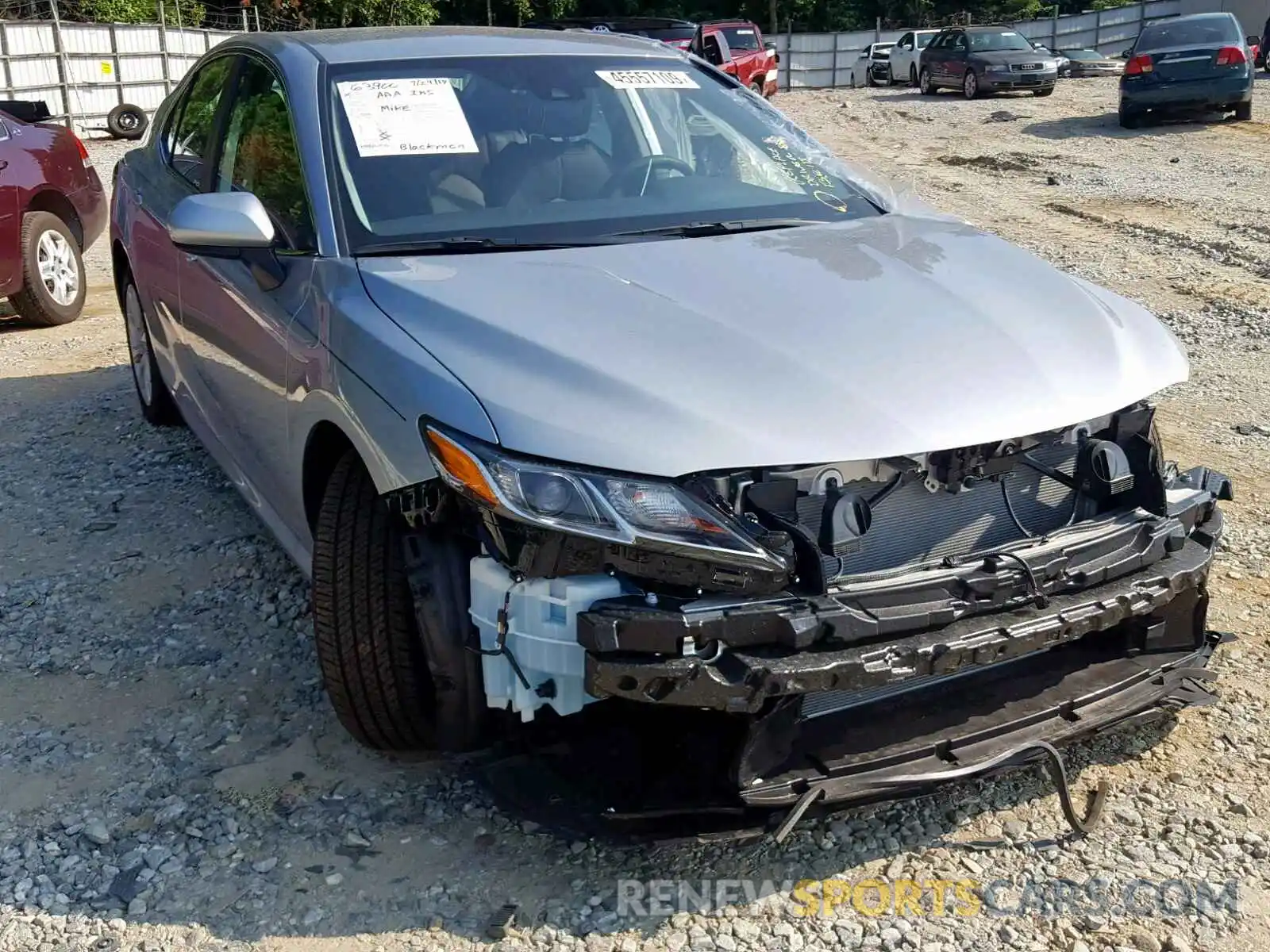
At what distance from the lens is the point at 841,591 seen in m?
2.41

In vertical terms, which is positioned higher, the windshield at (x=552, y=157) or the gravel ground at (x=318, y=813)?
the windshield at (x=552, y=157)

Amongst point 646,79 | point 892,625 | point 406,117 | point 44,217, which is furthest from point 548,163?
point 44,217

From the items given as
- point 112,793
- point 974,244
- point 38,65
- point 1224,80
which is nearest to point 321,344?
point 112,793

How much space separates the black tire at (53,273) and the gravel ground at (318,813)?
121 inches

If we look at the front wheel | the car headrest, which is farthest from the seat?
the front wheel

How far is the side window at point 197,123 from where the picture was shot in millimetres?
4371

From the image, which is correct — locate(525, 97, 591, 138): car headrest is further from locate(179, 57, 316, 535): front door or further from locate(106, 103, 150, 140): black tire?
locate(106, 103, 150, 140): black tire

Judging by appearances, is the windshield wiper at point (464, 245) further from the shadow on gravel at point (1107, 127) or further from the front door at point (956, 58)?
the front door at point (956, 58)

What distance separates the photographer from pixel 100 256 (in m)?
10.5

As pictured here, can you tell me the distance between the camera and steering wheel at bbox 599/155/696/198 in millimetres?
3525

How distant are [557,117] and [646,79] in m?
0.47

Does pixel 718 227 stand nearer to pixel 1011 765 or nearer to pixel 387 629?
pixel 387 629

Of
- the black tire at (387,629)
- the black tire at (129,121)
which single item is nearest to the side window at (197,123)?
the black tire at (387,629)

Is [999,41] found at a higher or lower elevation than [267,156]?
higher
